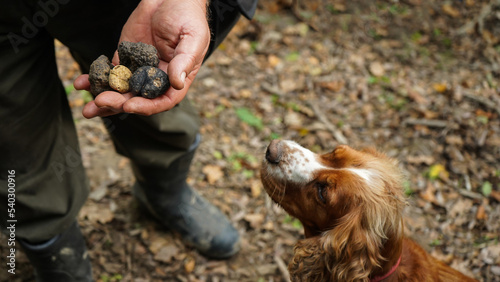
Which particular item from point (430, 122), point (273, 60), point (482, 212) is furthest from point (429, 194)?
point (273, 60)

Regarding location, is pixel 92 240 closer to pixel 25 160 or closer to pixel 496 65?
pixel 25 160

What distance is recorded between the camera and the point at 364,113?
479 cm

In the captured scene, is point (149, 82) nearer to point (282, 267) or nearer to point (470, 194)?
point (282, 267)

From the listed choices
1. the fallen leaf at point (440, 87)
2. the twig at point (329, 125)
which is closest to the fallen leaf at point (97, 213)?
the twig at point (329, 125)

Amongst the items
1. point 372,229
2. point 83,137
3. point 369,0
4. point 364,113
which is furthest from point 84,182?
point 369,0

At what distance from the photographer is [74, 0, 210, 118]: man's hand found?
2.00 meters

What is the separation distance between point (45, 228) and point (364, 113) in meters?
3.57

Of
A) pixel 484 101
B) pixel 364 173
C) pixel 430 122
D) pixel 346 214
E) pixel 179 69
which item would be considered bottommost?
pixel 430 122

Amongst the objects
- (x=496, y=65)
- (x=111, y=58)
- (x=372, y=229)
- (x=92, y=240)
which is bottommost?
(x=92, y=240)

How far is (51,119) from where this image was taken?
8.50ft

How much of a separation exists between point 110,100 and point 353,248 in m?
1.59

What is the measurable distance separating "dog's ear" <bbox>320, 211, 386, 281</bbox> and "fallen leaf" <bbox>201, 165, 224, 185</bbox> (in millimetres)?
1818

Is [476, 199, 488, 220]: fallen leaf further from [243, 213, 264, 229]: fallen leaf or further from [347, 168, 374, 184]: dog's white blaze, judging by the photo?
[243, 213, 264, 229]: fallen leaf

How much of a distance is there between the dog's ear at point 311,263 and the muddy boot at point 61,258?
1575mm
